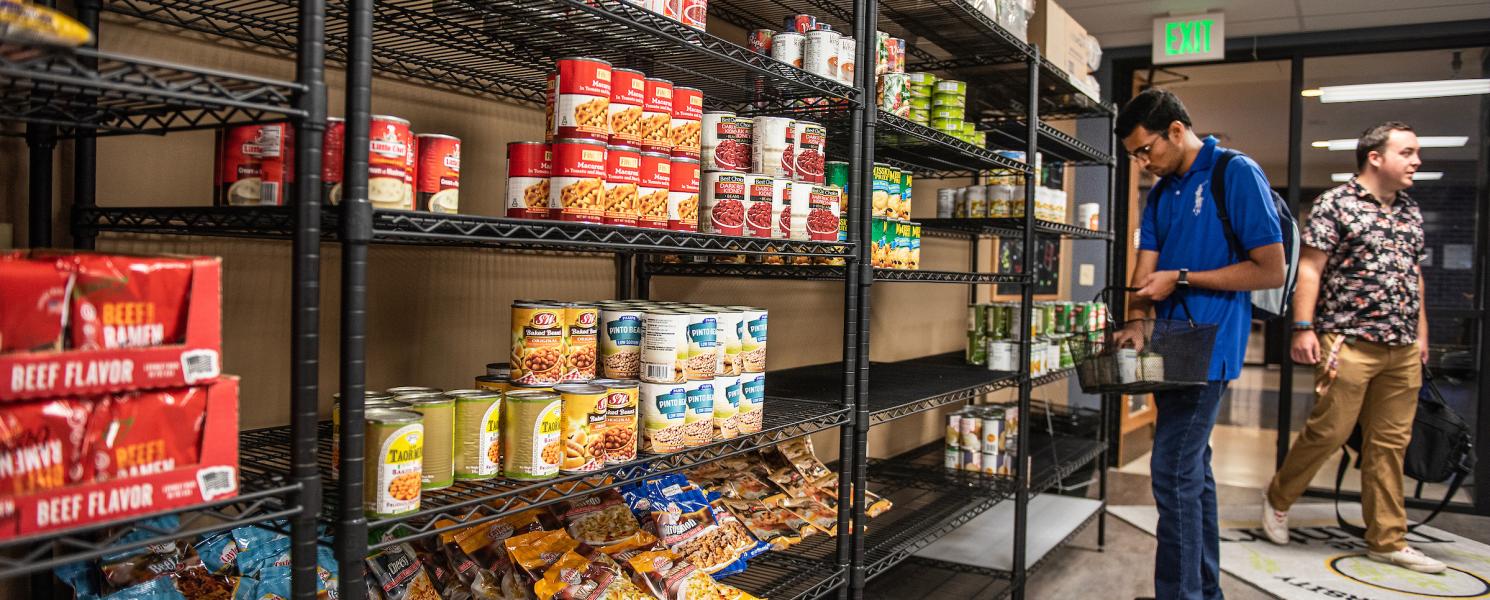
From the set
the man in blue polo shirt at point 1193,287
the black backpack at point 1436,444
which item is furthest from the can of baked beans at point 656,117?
the black backpack at point 1436,444

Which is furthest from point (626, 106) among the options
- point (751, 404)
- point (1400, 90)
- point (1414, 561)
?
point (1400, 90)

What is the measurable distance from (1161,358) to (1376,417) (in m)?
2.01

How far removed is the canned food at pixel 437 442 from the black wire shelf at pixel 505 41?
1.96ft

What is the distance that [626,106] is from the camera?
1.62m

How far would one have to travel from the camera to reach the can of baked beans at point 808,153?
7.07 feet

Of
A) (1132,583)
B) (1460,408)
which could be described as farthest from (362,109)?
(1460,408)

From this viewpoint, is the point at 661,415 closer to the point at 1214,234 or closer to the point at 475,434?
the point at 475,434

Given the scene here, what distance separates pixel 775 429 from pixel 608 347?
442 millimetres

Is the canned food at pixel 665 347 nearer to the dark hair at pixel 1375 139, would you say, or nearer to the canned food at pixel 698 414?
the canned food at pixel 698 414

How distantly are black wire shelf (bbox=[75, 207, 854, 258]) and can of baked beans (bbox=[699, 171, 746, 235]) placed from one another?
0.26 metres

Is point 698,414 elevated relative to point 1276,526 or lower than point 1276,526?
elevated

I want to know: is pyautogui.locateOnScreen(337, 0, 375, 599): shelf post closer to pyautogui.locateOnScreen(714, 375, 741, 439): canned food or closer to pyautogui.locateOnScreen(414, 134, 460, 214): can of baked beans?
pyautogui.locateOnScreen(414, 134, 460, 214): can of baked beans

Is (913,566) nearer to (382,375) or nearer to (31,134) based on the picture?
A: (382,375)

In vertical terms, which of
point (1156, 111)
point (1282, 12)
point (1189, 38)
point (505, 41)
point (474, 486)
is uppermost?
point (1282, 12)
